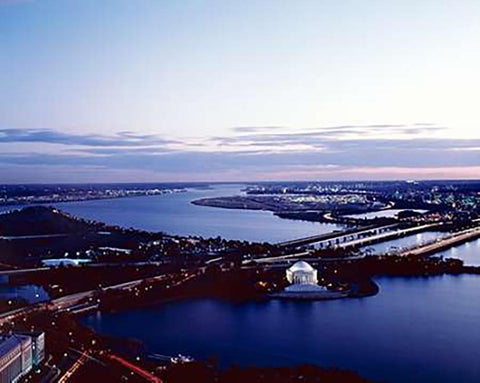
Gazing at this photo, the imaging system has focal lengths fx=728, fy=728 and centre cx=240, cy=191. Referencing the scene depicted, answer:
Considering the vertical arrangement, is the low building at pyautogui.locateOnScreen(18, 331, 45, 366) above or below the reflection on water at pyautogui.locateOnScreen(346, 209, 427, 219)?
above

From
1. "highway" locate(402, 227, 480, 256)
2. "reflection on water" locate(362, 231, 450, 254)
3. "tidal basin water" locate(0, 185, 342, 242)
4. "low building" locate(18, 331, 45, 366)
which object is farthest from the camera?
"tidal basin water" locate(0, 185, 342, 242)

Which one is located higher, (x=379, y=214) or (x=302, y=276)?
(x=302, y=276)

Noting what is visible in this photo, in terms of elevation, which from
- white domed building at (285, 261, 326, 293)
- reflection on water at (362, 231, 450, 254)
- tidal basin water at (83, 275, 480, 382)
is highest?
white domed building at (285, 261, 326, 293)

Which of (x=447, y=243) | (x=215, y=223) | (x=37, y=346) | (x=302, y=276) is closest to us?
(x=37, y=346)

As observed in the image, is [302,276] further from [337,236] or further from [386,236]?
[386,236]

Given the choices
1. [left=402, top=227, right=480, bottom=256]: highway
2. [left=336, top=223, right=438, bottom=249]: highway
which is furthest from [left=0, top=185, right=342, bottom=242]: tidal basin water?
[left=402, top=227, right=480, bottom=256]: highway

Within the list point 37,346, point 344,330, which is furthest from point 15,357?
point 344,330

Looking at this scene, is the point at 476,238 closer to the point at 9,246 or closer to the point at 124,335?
the point at 9,246

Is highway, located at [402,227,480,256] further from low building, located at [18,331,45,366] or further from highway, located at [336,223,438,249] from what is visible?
low building, located at [18,331,45,366]

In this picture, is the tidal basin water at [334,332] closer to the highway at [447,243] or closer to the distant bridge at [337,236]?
the highway at [447,243]
